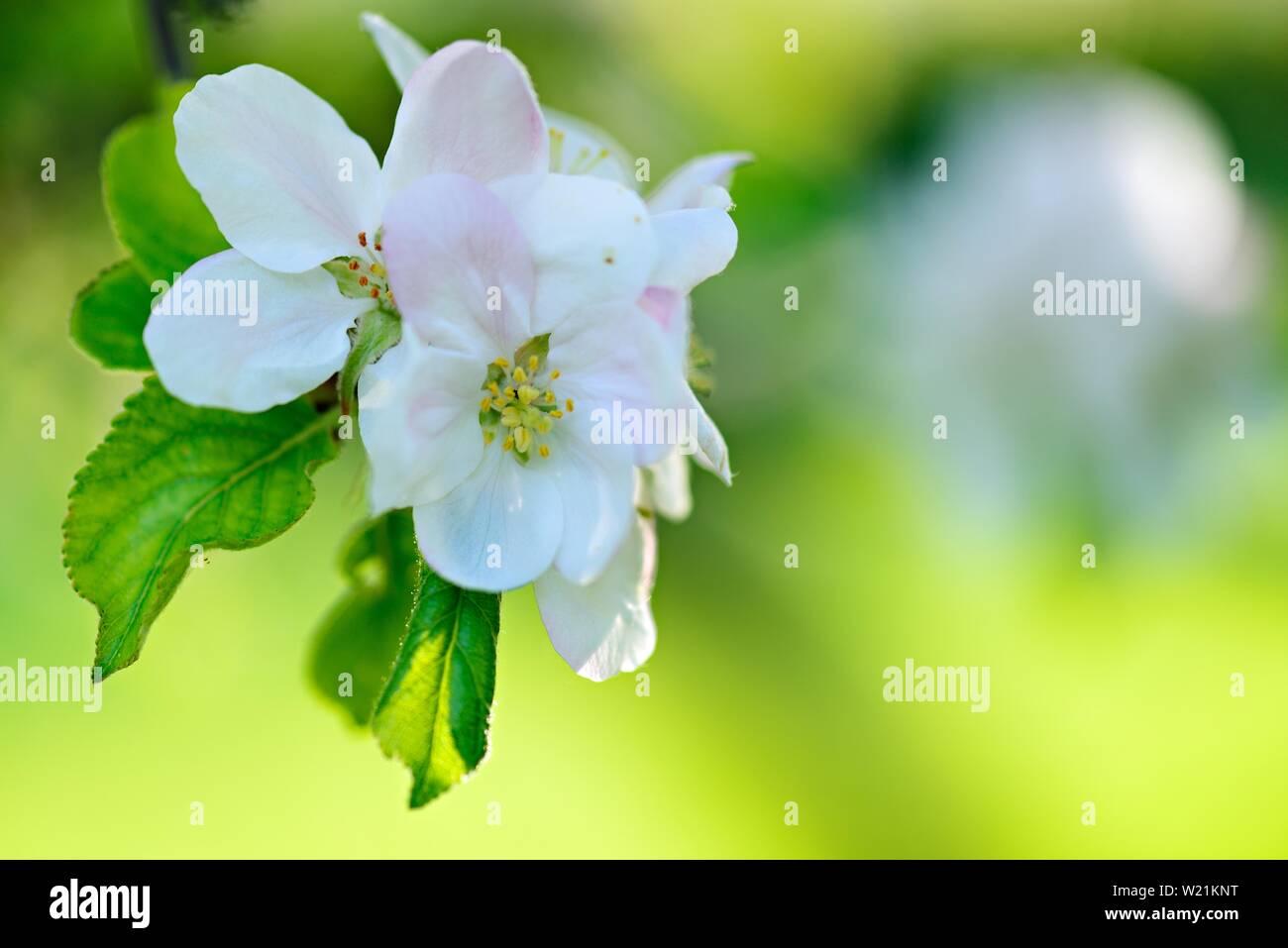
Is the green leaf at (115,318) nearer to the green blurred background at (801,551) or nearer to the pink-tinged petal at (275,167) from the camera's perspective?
the pink-tinged petal at (275,167)

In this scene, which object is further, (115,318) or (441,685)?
(115,318)

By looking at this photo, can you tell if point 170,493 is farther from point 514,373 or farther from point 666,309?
point 666,309

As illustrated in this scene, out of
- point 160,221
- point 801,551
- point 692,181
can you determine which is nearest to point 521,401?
point 692,181

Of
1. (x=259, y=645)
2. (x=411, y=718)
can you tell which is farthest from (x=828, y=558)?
(x=411, y=718)

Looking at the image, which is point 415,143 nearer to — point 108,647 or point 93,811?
point 108,647

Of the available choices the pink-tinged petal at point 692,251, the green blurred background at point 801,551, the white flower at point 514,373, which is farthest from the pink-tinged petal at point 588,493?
the green blurred background at point 801,551
